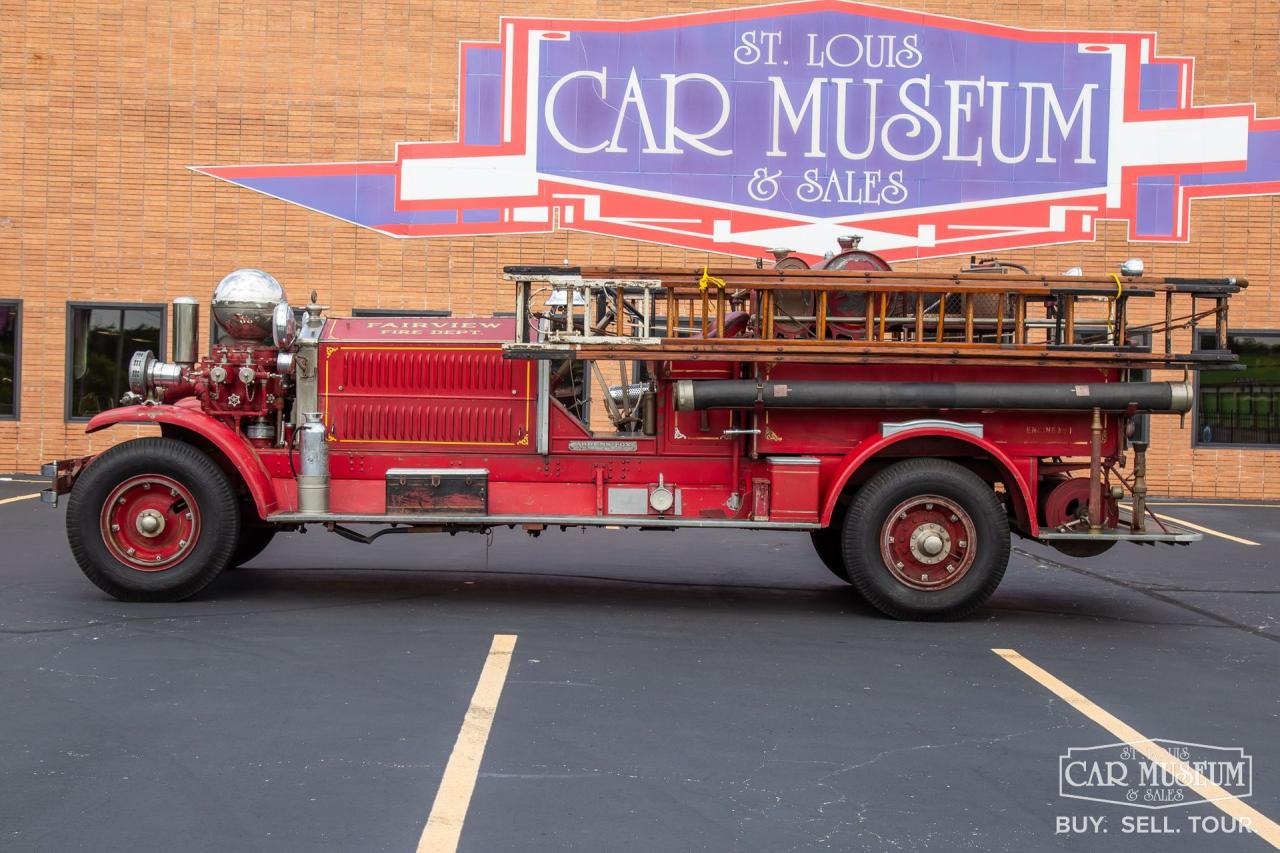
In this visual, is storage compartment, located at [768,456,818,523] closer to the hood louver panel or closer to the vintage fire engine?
the vintage fire engine

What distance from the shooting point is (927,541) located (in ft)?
25.2

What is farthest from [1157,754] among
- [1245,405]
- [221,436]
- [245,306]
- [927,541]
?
[1245,405]

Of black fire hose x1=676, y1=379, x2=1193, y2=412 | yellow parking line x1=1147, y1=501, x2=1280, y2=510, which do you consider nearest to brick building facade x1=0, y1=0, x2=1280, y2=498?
yellow parking line x1=1147, y1=501, x2=1280, y2=510

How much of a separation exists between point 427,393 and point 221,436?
52.4 inches

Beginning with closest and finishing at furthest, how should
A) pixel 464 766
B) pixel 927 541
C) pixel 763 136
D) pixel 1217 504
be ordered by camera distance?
pixel 464 766 < pixel 927 541 < pixel 763 136 < pixel 1217 504

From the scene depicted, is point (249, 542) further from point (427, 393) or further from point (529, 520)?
point (529, 520)

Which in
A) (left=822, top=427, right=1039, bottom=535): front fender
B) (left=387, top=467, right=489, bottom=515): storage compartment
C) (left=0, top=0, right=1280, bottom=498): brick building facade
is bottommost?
(left=387, top=467, right=489, bottom=515): storage compartment

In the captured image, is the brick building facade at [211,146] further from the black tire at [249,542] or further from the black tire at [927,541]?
the black tire at [927,541]

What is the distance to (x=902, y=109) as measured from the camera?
1614 cm

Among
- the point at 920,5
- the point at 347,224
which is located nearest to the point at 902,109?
the point at 920,5

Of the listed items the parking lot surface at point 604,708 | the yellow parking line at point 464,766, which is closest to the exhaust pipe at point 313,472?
the parking lot surface at point 604,708

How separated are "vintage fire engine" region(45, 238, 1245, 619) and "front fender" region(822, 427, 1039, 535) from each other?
2 centimetres

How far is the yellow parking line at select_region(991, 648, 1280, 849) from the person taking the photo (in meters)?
4.29

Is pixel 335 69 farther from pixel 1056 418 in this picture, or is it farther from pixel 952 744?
pixel 952 744
